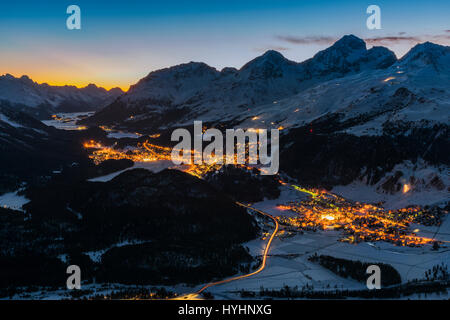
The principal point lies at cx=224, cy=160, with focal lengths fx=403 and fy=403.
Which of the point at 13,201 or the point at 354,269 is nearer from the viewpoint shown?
the point at 354,269

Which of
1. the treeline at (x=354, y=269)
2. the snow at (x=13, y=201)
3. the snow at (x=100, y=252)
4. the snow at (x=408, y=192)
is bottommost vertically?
the treeline at (x=354, y=269)

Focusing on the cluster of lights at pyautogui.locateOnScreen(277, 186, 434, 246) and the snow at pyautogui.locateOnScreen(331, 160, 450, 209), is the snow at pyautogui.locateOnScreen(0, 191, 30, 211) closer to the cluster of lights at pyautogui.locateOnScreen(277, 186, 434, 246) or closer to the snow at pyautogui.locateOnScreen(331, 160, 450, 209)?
the cluster of lights at pyautogui.locateOnScreen(277, 186, 434, 246)

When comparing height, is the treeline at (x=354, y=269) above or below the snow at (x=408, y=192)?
below

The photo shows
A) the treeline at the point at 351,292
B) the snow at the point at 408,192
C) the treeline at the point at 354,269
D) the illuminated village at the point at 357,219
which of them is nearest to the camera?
the treeline at the point at 351,292

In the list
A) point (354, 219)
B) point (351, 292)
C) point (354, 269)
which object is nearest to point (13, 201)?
point (354, 219)

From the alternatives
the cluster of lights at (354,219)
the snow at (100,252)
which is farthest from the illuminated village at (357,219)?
the snow at (100,252)

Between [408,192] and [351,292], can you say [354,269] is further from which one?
[408,192]
